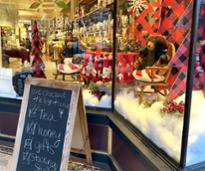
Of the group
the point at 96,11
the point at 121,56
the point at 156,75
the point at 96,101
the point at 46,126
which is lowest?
the point at 46,126

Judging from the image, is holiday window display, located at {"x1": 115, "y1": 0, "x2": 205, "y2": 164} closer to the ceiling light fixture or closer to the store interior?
the store interior

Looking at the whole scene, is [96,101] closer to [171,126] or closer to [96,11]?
[96,11]

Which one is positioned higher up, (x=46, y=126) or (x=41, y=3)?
(x=41, y=3)

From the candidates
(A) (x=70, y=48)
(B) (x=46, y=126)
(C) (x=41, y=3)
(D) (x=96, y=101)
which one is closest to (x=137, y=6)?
(A) (x=70, y=48)

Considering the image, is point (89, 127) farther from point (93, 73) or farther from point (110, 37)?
point (110, 37)

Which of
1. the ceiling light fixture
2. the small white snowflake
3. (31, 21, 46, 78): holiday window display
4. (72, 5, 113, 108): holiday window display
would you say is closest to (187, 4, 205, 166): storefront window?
the small white snowflake

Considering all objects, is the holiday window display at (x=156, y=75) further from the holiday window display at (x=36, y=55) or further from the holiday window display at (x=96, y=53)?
the holiday window display at (x=36, y=55)

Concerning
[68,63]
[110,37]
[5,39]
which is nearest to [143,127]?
[110,37]

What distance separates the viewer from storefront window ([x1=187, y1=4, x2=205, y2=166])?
5.22 ft

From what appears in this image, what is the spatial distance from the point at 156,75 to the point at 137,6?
30.1 inches

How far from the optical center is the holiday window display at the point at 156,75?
1.68 metres

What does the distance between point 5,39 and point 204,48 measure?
2.75 metres

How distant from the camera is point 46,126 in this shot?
7.44 feet

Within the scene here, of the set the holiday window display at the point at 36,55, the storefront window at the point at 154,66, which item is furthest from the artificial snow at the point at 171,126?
the holiday window display at the point at 36,55
